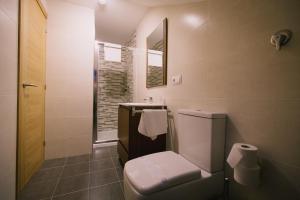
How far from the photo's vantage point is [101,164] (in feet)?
6.07

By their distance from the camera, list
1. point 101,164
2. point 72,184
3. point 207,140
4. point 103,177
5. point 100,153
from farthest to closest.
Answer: point 100,153
point 101,164
point 103,177
point 72,184
point 207,140

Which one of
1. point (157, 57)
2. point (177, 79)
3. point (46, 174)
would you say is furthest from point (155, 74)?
point (46, 174)

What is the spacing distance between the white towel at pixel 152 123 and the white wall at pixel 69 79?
1.19 metres

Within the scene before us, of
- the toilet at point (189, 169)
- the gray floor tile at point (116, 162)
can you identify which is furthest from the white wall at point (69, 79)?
the toilet at point (189, 169)

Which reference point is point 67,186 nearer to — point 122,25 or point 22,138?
point 22,138

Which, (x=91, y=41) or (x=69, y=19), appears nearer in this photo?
(x=69, y=19)

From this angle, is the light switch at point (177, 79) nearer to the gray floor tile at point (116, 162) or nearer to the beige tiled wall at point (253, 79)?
the beige tiled wall at point (253, 79)

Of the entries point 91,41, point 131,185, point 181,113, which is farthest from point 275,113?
point 91,41

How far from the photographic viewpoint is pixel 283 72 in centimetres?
74

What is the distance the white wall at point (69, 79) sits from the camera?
1.98 m

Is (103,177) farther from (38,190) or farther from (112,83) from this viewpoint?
(112,83)

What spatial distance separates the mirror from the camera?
70.0 inches

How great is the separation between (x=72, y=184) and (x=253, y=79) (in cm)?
182

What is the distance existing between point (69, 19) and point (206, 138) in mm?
2423
